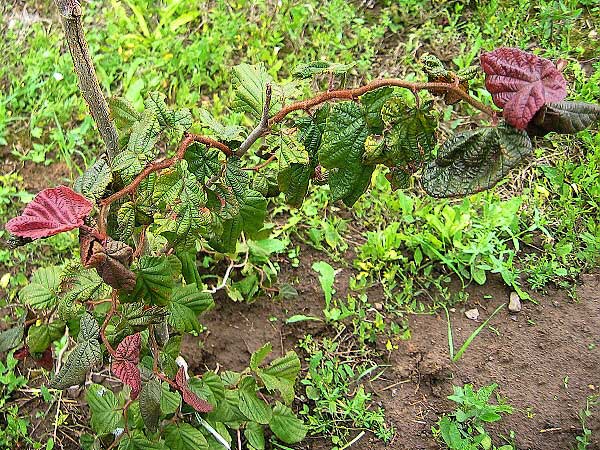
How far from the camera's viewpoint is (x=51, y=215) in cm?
106

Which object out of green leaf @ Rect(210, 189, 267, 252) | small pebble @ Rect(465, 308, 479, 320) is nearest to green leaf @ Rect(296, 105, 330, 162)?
green leaf @ Rect(210, 189, 267, 252)

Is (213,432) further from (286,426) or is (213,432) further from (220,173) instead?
(220,173)

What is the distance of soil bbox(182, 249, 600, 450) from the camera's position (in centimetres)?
210

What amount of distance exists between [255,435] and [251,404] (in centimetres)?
19

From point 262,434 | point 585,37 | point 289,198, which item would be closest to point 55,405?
Result: point 262,434

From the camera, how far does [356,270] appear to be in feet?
8.25

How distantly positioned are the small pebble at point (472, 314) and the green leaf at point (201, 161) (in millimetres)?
1369

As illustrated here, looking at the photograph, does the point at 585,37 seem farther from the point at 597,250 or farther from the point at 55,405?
the point at 55,405

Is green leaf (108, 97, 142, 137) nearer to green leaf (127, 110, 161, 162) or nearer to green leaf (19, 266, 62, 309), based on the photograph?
green leaf (127, 110, 161, 162)

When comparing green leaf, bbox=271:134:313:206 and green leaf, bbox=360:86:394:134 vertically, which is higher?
green leaf, bbox=360:86:394:134

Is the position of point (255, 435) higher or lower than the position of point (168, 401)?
lower

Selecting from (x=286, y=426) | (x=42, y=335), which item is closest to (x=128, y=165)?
(x=42, y=335)

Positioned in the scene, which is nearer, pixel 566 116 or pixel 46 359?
pixel 566 116

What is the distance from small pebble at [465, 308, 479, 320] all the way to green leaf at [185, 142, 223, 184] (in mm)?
1369
